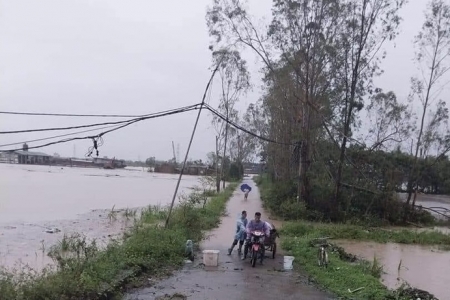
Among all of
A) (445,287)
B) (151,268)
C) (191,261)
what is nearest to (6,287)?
(151,268)

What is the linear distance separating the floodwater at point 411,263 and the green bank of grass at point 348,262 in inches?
27.6

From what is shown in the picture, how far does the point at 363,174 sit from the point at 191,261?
15.0 m

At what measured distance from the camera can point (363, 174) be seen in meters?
24.0

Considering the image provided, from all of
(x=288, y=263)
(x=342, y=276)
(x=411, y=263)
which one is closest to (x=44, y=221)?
(x=288, y=263)

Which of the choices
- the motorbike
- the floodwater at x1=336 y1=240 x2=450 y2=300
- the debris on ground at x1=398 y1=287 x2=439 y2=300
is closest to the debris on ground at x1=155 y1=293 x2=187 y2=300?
the motorbike

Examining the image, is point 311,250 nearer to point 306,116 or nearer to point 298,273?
point 298,273

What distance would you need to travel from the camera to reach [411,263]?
49.4ft

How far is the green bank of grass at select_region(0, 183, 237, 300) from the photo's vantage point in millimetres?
6406

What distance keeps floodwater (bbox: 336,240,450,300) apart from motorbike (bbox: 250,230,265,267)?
308 centimetres

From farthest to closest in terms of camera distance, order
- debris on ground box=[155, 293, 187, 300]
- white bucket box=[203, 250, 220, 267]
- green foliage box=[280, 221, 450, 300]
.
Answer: white bucket box=[203, 250, 220, 267] → green foliage box=[280, 221, 450, 300] → debris on ground box=[155, 293, 187, 300]

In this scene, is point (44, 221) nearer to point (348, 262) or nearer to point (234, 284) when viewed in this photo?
point (348, 262)

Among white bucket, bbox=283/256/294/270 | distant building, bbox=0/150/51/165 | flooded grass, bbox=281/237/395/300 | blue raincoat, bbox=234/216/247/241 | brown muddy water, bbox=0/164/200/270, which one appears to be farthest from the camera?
distant building, bbox=0/150/51/165

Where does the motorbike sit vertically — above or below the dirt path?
above

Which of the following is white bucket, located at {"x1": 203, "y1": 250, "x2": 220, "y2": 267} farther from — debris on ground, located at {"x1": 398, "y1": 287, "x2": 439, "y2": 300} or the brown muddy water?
the brown muddy water
